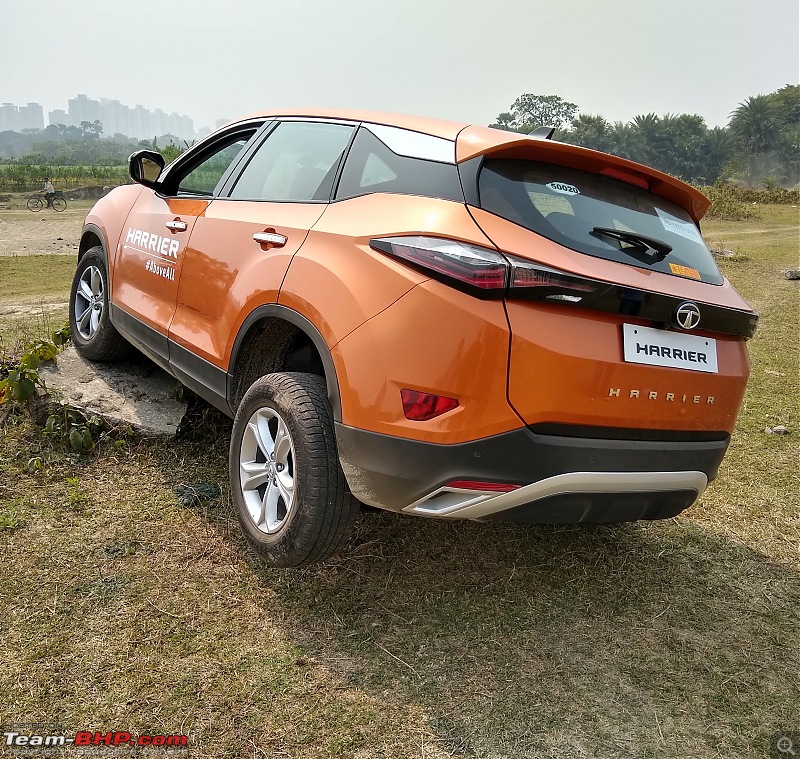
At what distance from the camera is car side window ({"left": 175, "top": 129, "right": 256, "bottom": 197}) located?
3701 millimetres

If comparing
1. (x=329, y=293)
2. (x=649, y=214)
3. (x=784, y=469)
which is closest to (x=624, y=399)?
(x=649, y=214)

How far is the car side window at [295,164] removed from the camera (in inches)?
117

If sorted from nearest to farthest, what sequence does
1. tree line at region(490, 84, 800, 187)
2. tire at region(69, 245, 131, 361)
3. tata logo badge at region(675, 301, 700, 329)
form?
tata logo badge at region(675, 301, 700, 329)
tire at region(69, 245, 131, 361)
tree line at region(490, 84, 800, 187)

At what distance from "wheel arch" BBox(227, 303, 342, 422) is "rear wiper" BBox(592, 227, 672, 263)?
114 cm

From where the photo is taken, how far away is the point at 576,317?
229 centimetres

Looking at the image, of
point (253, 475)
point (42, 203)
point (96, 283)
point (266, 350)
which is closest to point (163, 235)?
point (266, 350)

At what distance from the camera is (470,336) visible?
2201mm

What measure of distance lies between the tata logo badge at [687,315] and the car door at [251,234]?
1.33 m

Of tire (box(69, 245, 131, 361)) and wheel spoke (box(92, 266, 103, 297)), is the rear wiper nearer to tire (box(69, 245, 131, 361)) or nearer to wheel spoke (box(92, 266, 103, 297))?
tire (box(69, 245, 131, 361))

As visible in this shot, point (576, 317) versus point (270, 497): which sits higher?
point (576, 317)

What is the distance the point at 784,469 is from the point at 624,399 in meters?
2.64

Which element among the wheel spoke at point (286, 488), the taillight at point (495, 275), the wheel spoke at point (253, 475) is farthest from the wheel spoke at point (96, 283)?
the taillight at point (495, 275)

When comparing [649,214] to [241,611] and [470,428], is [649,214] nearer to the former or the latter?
[470,428]

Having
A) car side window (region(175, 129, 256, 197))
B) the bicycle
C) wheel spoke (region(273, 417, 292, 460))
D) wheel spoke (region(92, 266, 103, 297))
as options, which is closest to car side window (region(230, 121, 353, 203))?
car side window (region(175, 129, 256, 197))
